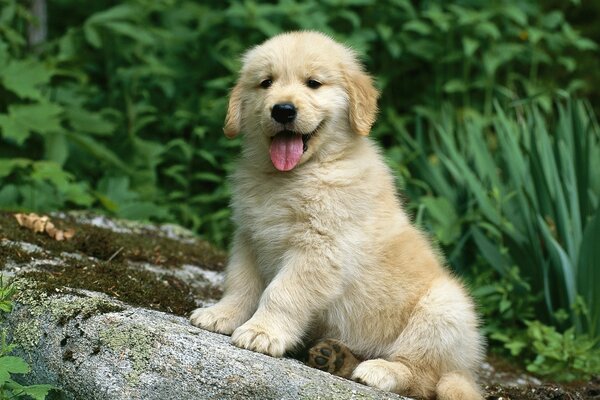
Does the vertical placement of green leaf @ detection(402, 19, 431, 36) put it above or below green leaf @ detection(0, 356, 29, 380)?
above

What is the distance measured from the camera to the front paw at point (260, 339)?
11.2ft

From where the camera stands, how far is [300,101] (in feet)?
12.2

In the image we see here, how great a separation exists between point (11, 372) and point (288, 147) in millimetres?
1447

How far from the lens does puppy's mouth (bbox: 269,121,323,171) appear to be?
3.80 metres

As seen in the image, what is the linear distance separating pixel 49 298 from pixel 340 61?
5.34 feet

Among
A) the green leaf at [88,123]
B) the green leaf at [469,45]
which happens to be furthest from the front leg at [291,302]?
the green leaf at [469,45]

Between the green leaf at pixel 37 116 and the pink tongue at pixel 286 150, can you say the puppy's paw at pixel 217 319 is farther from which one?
the green leaf at pixel 37 116

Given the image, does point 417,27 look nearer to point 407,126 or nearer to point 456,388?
point 407,126

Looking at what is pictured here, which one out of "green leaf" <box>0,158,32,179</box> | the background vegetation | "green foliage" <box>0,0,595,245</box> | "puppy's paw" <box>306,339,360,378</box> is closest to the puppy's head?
"puppy's paw" <box>306,339,360,378</box>

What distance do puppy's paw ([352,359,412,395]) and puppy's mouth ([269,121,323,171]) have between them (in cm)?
90

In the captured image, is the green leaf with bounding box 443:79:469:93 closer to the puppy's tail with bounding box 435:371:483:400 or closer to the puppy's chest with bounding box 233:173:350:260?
the puppy's chest with bounding box 233:173:350:260

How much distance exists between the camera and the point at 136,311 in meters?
3.62

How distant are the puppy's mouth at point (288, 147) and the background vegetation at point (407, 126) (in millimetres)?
2005

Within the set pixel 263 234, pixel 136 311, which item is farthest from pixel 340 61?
pixel 136 311
